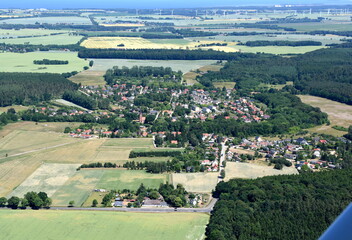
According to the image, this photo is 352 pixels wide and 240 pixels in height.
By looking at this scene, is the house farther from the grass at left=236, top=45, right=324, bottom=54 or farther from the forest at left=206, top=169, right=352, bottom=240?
the grass at left=236, top=45, right=324, bottom=54

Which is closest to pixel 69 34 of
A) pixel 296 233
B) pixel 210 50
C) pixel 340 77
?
pixel 210 50

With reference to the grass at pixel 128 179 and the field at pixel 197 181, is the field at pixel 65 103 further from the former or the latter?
the field at pixel 197 181

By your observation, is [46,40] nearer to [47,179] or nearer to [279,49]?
[279,49]

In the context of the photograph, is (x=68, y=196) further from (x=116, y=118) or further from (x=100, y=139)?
(x=116, y=118)

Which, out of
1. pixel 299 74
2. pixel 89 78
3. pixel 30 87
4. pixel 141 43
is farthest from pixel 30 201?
pixel 141 43

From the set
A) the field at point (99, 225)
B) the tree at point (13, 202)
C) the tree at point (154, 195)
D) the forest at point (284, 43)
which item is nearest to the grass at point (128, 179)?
the tree at point (154, 195)

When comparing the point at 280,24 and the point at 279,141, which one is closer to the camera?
the point at 279,141

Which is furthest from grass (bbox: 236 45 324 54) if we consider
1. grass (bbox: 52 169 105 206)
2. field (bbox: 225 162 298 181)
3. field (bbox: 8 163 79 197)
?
grass (bbox: 52 169 105 206)
